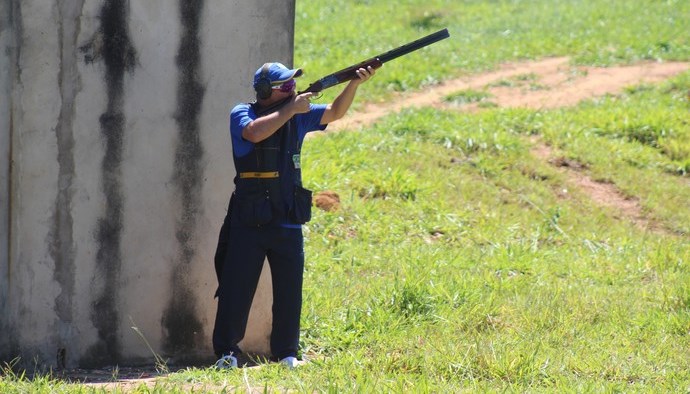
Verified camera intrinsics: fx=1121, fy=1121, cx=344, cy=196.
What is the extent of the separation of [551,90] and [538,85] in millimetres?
208

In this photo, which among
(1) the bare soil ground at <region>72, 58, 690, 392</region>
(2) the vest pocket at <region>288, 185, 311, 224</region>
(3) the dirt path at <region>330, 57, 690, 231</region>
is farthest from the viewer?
(3) the dirt path at <region>330, 57, 690, 231</region>

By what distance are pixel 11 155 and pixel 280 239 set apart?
1.38 meters

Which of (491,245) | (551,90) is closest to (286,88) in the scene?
(491,245)

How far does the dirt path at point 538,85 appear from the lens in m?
12.3

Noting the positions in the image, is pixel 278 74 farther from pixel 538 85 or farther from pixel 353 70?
pixel 538 85

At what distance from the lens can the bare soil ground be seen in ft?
32.9

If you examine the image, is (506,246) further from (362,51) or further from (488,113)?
(362,51)

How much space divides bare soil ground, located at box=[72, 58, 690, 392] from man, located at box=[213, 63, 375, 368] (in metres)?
4.79

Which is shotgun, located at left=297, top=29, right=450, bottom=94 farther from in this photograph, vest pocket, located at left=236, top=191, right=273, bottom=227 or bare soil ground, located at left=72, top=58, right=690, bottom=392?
bare soil ground, located at left=72, top=58, right=690, bottom=392

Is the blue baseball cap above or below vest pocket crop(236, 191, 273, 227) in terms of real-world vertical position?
above

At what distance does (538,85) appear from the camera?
519 inches

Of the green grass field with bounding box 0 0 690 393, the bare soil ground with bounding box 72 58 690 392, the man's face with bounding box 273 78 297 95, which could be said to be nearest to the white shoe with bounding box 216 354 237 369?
the green grass field with bounding box 0 0 690 393

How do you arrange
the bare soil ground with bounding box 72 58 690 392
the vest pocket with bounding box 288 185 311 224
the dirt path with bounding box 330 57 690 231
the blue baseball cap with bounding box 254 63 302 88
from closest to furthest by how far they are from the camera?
the blue baseball cap with bounding box 254 63 302 88 < the vest pocket with bounding box 288 185 311 224 < the bare soil ground with bounding box 72 58 690 392 < the dirt path with bounding box 330 57 690 231

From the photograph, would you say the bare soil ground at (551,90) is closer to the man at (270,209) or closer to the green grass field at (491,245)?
the green grass field at (491,245)
